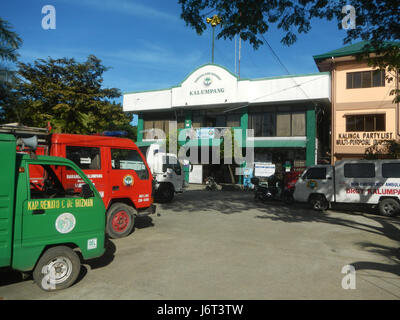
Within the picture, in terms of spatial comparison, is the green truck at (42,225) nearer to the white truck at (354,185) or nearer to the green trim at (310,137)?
the white truck at (354,185)

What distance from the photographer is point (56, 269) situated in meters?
4.47

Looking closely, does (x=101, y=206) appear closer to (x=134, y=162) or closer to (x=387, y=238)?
(x=134, y=162)

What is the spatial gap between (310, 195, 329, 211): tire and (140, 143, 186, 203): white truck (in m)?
6.27

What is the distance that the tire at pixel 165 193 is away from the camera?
46.3ft

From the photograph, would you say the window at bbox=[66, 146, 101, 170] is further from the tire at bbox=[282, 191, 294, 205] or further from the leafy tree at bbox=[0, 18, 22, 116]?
the tire at bbox=[282, 191, 294, 205]

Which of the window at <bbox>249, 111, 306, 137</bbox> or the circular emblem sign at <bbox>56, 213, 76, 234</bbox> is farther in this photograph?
the window at <bbox>249, 111, 306, 137</bbox>

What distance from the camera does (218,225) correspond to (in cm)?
952

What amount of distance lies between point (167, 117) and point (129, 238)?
22520 millimetres

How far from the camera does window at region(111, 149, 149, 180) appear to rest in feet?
26.4

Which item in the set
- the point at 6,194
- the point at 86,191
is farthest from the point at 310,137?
the point at 6,194

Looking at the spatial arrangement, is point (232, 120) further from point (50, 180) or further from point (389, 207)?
point (50, 180)

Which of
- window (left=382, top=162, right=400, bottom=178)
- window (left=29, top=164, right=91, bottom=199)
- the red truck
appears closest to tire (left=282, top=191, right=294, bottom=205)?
window (left=382, top=162, right=400, bottom=178)

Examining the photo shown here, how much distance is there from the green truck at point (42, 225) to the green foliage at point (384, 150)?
18.2 metres

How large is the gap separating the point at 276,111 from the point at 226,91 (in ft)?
14.6
